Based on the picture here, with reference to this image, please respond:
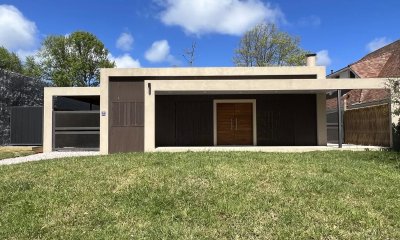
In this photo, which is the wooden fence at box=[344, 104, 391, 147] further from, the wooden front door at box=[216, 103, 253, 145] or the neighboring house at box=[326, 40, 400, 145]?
the wooden front door at box=[216, 103, 253, 145]

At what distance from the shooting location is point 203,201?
262 inches

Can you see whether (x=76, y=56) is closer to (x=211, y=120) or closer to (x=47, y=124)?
Result: (x=47, y=124)

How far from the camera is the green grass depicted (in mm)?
5434

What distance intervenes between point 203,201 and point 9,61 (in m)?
52.2

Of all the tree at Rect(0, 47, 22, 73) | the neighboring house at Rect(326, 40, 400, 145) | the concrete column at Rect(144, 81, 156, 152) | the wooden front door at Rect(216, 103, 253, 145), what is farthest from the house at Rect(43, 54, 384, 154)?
the tree at Rect(0, 47, 22, 73)

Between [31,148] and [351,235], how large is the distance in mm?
17578

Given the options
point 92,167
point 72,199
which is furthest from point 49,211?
point 92,167

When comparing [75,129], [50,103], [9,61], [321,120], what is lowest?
[75,129]

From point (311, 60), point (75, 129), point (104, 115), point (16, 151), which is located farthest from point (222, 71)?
point (16, 151)

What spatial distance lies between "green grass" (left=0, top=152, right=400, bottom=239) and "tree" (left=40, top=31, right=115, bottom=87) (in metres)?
42.0

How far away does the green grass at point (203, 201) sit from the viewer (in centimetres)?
543

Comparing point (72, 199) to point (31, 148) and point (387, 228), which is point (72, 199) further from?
point (31, 148)

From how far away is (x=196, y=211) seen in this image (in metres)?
6.19

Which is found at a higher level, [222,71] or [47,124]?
[222,71]
